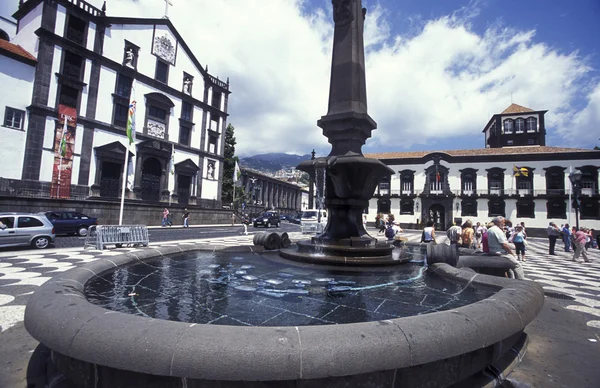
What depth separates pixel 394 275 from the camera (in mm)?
4637

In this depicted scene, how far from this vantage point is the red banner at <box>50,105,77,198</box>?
21.7 m

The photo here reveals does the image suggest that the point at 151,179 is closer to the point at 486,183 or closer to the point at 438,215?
the point at 438,215

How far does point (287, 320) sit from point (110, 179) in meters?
28.4

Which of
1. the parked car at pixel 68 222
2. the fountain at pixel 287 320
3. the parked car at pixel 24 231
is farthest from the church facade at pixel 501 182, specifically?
the parked car at pixel 24 231

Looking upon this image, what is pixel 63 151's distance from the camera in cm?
2148

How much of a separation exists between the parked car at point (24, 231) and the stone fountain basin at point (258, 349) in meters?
11.2

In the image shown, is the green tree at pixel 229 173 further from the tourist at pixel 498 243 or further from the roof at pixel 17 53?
the tourist at pixel 498 243

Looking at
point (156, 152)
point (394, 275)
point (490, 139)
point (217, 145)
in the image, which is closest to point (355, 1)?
point (394, 275)

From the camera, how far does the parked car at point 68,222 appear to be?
1499cm

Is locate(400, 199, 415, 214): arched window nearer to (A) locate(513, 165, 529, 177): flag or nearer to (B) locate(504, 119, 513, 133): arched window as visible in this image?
(A) locate(513, 165, 529, 177): flag

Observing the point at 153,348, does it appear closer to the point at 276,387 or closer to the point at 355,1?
the point at 276,387

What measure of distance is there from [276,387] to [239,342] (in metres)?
0.32

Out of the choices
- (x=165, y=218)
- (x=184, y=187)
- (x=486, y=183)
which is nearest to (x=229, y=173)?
(x=184, y=187)

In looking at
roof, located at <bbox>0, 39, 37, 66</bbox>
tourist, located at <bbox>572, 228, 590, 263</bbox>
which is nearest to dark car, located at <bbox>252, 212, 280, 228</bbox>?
roof, located at <bbox>0, 39, 37, 66</bbox>
